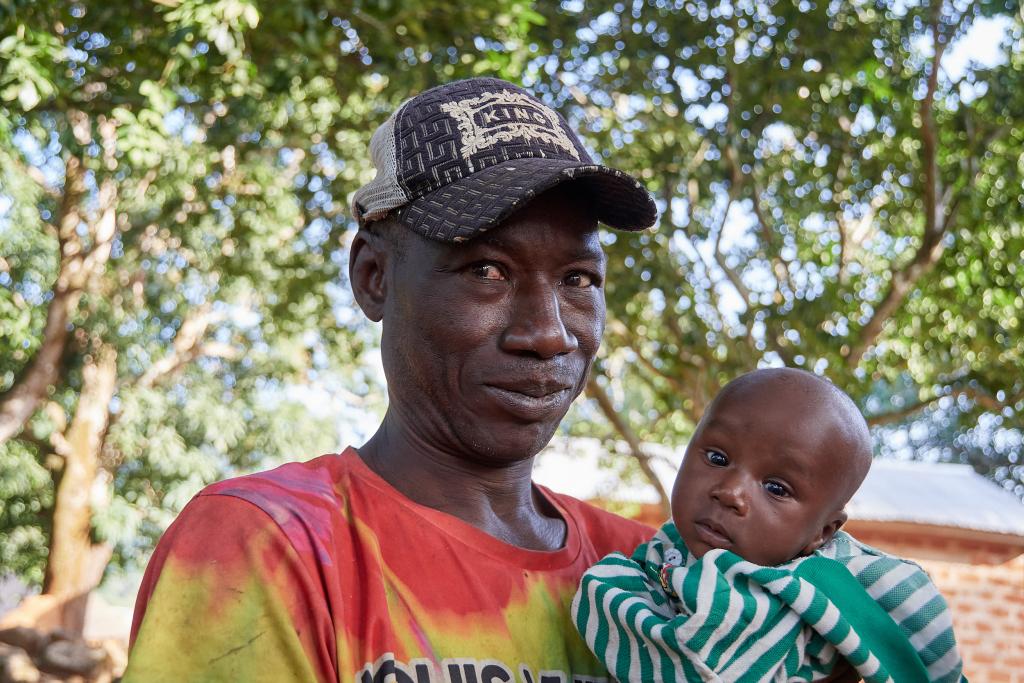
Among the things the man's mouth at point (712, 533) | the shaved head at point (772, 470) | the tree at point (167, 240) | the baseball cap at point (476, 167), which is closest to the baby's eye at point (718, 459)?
the shaved head at point (772, 470)


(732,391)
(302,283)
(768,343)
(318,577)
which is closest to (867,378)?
(768,343)

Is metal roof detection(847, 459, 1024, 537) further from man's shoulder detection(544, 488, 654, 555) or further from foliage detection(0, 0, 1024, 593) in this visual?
man's shoulder detection(544, 488, 654, 555)

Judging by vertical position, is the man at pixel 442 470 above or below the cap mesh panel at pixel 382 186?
below

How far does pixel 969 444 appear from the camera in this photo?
100 feet

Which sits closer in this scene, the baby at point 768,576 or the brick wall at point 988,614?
the baby at point 768,576

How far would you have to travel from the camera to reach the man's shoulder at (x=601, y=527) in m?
2.33

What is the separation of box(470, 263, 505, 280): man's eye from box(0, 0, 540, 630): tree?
3950mm

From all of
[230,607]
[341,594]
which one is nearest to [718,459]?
[341,594]

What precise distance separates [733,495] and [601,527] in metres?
0.41

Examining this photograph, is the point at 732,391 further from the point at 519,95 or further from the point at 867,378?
the point at 867,378

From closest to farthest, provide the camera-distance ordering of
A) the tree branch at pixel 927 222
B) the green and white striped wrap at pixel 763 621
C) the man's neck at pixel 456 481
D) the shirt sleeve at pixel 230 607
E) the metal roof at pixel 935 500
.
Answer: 1. the shirt sleeve at pixel 230 607
2. the green and white striped wrap at pixel 763 621
3. the man's neck at pixel 456 481
4. the tree branch at pixel 927 222
5. the metal roof at pixel 935 500

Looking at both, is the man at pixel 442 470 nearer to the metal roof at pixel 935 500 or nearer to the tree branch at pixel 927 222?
the tree branch at pixel 927 222

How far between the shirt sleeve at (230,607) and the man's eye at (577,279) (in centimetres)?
72

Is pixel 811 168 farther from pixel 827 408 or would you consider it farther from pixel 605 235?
pixel 827 408
